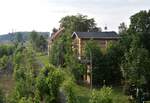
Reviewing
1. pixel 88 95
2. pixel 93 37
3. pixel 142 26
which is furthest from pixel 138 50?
pixel 93 37

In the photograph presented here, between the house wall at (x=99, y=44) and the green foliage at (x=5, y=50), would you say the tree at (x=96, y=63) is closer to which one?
the house wall at (x=99, y=44)

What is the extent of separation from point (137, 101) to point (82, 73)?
12.9 metres

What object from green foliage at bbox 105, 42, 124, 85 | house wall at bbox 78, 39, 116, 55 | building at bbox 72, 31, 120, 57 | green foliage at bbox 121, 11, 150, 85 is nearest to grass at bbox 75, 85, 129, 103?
green foliage at bbox 121, 11, 150, 85

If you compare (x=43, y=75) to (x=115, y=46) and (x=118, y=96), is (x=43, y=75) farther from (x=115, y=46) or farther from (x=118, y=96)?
(x=115, y=46)

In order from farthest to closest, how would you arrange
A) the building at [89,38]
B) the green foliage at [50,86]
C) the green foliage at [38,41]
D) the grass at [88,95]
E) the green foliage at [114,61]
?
1. the green foliage at [38,41]
2. the building at [89,38]
3. the green foliage at [114,61]
4. the grass at [88,95]
5. the green foliage at [50,86]

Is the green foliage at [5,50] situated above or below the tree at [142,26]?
below

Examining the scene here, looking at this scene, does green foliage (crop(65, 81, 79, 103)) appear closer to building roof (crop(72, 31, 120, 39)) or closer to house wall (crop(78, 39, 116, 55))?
house wall (crop(78, 39, 116, 55))

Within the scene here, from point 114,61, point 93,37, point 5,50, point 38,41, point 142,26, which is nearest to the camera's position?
point 142,26

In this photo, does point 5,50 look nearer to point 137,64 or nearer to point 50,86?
point 137,64

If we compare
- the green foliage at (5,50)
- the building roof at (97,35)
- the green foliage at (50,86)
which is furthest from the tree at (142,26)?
the green foliage at (5,50)

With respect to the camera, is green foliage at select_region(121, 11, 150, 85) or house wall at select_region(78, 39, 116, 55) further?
house wall at select_region(78, 39, 116, 55)

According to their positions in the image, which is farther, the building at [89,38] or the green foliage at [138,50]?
the building at [89,38]

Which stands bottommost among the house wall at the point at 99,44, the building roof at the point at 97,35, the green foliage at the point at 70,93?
the green foliage at the point at 70,93

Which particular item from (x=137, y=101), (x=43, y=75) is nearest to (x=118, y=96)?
(x=137, y=101)
